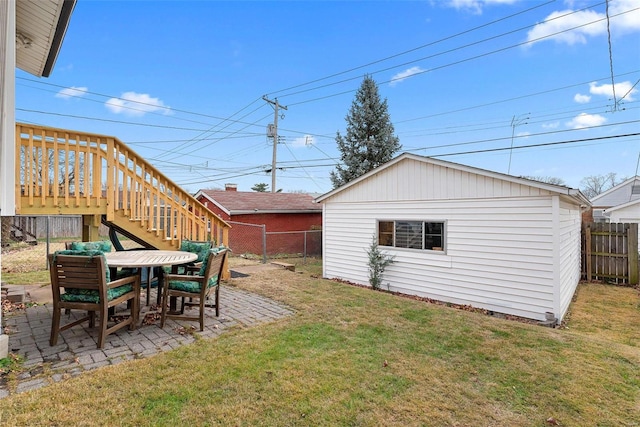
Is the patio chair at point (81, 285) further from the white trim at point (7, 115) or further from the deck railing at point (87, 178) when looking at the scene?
the deck railing at point (87, 178)

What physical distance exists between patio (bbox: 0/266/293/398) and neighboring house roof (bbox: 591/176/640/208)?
25226 millimetres

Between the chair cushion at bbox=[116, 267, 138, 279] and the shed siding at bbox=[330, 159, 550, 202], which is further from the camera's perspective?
the shed siding at bbox=[330, 159, 550, 202]

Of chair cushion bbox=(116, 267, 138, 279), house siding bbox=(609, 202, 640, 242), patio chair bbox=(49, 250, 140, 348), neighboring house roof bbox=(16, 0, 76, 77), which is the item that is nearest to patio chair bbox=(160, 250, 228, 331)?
patio chair bbox=(49, 250, 140, 348)

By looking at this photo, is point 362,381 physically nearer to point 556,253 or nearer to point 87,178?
point 556,253

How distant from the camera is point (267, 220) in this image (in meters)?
14.8

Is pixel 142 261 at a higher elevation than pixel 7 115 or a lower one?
lower

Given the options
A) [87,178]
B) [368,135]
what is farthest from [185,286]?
[368,135]

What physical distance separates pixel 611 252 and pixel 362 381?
33.5ft

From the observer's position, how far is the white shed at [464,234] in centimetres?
564

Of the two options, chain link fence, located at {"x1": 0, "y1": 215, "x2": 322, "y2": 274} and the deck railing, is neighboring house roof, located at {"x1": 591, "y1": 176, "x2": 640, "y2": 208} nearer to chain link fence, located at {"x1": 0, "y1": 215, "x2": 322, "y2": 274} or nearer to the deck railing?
chain link fence, located at {"x1": 0, "y1": 215, "x2": 322, "y2": 274}

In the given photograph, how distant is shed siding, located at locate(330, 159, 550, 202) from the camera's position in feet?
19.9

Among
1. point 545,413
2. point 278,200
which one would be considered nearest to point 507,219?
point 545,413

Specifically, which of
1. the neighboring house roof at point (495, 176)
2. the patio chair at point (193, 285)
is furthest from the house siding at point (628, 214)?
the patio chair at point (193, 285)

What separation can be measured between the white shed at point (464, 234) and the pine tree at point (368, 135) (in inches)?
270
